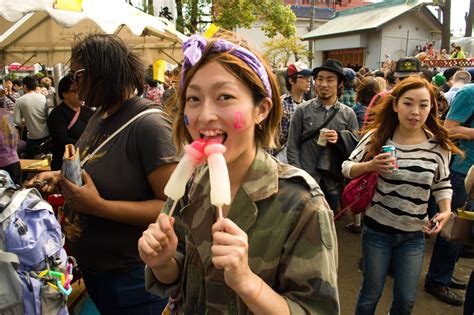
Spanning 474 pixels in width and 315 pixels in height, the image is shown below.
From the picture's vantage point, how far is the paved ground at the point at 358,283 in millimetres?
3744

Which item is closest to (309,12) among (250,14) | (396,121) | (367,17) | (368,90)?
(367,17)

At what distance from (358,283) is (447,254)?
100 cm

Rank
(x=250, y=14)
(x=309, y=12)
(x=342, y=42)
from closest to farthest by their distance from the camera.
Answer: (x=250, y=14)
(x=342, y=42)
(x=309, y=12)

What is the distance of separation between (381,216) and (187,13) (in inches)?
539

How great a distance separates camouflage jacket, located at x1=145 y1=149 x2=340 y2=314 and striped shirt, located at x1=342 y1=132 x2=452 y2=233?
1.66 metres

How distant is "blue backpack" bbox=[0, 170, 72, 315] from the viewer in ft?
5.85

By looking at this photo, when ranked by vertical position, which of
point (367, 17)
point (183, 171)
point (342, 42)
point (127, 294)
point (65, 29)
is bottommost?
point (127, 294)

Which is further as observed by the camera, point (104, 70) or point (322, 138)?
point (322, 138)

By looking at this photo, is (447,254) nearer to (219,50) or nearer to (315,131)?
(315,131)

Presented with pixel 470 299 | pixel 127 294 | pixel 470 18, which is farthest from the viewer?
pixel 470 18

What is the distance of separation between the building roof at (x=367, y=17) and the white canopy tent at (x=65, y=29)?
2109cm

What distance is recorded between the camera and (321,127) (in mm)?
4191

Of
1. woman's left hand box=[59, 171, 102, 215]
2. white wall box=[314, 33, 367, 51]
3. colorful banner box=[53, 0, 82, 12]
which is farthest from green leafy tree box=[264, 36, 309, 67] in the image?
woman's left hand box=[59, 171, 102, 215]

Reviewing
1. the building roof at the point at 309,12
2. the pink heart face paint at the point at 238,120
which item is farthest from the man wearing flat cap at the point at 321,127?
the building roof at the point at 309,12
